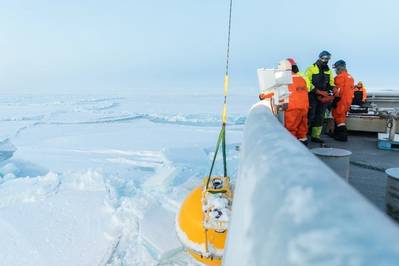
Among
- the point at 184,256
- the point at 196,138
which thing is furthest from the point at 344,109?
the point at 196,138

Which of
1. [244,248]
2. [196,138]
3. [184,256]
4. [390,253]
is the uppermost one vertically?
[390,253]

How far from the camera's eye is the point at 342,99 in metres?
4.17

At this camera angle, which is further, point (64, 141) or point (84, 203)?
point (64, 141)

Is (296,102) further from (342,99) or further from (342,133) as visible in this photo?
(342,133)

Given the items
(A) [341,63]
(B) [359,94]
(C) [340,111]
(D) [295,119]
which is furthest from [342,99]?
(B) [359,94]

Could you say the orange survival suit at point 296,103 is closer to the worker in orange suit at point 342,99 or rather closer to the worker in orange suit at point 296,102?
the worker in orange suit at point 296,102

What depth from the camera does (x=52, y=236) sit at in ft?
17.2

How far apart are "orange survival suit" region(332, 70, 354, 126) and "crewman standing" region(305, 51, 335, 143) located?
0.22m

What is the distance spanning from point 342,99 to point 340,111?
0.56 feet

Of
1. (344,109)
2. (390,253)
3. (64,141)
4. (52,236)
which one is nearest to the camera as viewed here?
(390,253)

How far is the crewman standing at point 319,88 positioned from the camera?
3.91 metres

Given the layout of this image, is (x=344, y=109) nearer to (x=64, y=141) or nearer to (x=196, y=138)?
(x=196, y=138)

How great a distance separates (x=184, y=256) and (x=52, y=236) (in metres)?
2.40

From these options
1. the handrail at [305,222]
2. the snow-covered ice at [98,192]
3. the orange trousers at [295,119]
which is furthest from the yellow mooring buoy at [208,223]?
the snow-covered ice at [98,192]
